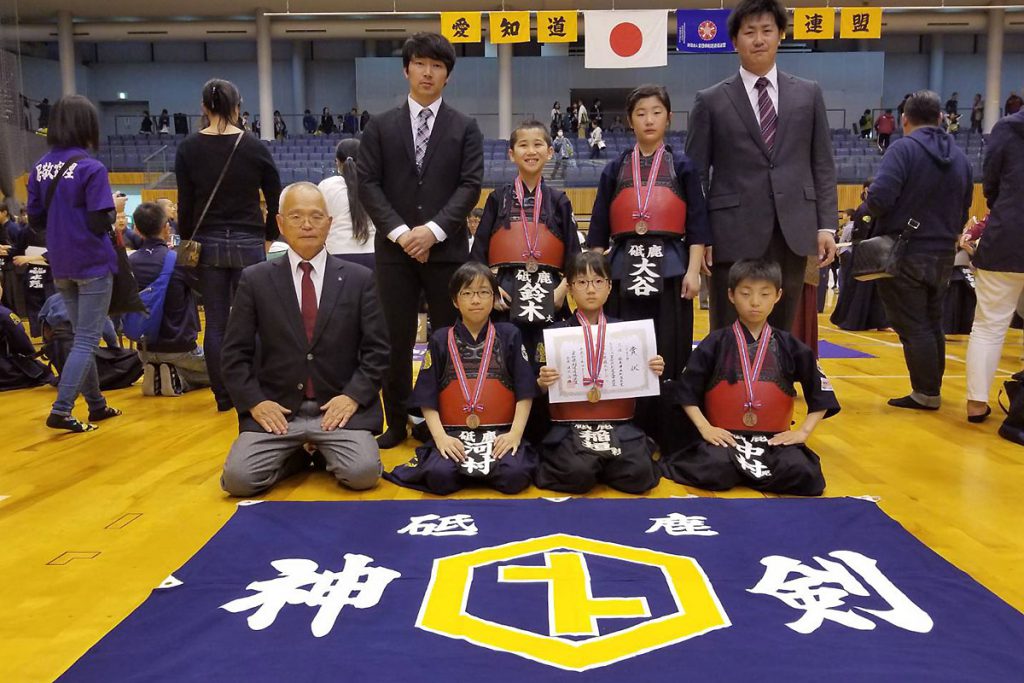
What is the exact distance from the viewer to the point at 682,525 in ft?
7.47

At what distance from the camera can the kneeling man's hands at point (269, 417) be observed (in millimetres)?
2746

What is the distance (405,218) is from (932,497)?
7.50ft

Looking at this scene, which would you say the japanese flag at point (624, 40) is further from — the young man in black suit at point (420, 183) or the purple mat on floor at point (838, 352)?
the young man in black suit at point (420, 183)

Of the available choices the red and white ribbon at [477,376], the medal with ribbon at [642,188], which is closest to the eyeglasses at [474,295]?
the red and white ribbon at [477,376]

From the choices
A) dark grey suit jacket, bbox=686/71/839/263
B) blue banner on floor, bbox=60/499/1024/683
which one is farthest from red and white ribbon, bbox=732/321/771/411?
blue banner on floor, bbox=60/499/1024/683

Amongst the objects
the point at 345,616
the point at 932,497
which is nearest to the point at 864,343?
the point at 932,497

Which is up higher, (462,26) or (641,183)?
(462,26)

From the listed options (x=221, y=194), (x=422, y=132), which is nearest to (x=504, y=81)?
(x=221, y=194)

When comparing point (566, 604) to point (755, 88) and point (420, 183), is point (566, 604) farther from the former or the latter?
point (755, 88)

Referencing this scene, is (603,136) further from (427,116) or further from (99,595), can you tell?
(99,595)

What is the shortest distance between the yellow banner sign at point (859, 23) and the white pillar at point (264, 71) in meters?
12.1

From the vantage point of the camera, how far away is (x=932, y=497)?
103 inches

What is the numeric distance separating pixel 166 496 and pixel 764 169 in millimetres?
2604

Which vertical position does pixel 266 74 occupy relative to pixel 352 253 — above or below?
above
